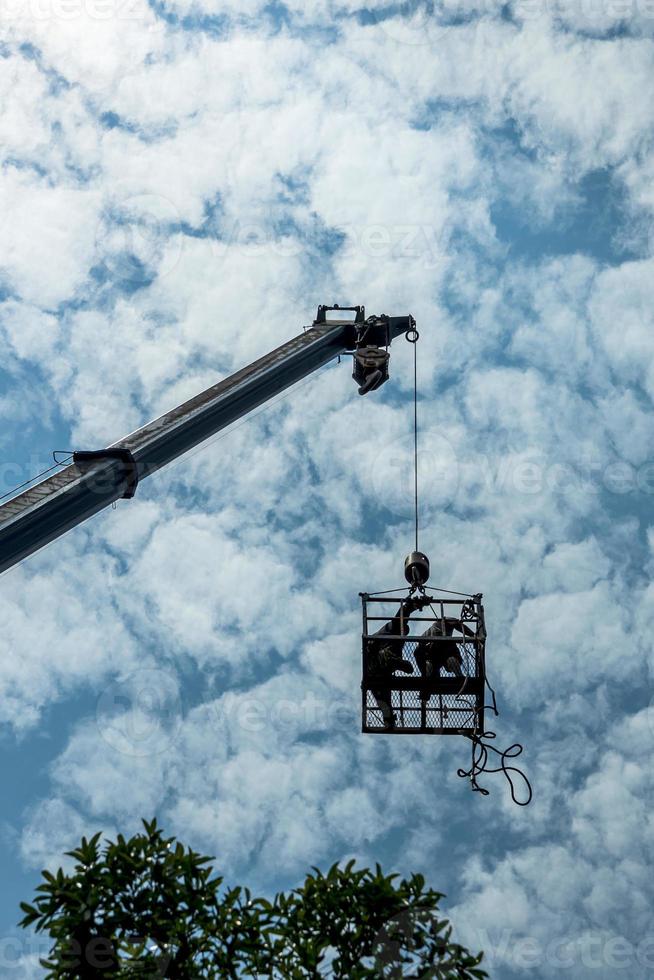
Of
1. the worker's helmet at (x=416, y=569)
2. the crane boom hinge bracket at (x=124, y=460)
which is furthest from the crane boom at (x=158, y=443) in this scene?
the worker's helmet at (x=416, y=569)

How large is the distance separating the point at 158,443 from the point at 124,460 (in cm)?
121

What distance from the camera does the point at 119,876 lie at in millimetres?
11250

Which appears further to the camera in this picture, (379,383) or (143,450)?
(379,383)

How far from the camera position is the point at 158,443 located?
52.5 feet

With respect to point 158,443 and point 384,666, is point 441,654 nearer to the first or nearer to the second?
point 384,666

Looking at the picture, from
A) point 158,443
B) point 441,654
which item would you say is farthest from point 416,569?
point 158,443

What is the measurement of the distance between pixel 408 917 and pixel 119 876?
310 centimetres

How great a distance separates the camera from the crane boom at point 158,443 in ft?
41.7

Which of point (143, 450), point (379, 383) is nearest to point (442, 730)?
point (143, 450)

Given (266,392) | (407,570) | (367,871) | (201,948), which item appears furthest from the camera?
(266,392)

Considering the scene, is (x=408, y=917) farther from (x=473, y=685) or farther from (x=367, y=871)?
(x=473, y=685)

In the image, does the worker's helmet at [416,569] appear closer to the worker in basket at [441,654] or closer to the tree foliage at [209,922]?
the worker in basket at [441,654]

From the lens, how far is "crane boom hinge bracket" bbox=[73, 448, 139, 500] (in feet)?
47.2

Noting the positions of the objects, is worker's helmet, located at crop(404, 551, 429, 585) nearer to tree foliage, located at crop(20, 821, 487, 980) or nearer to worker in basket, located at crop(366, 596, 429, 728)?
worker in basket, located at crop(366, 596, 429, 728)
